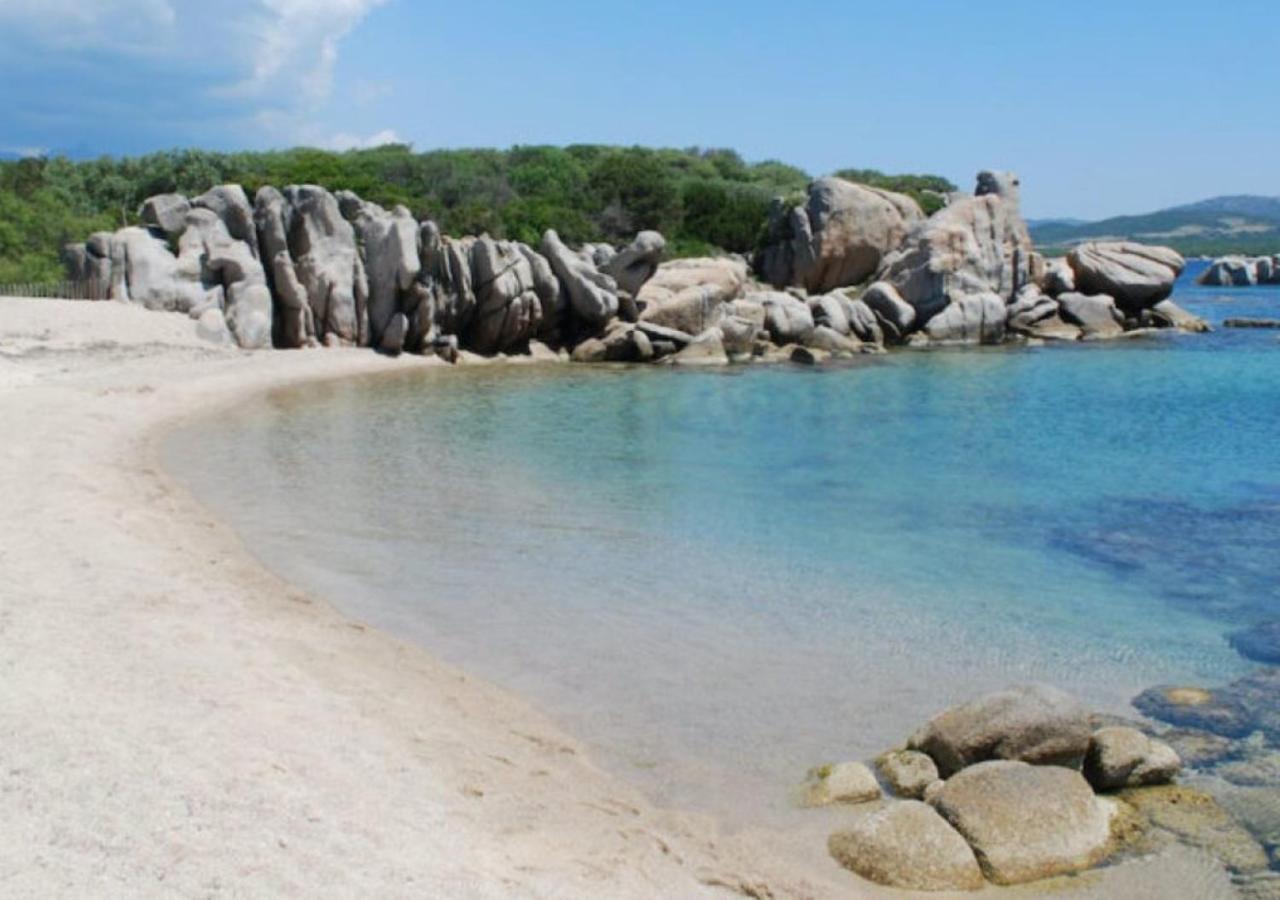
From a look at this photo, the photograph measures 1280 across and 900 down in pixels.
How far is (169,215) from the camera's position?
1385 inches

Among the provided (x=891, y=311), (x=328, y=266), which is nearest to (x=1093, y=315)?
(x=891, y=311)

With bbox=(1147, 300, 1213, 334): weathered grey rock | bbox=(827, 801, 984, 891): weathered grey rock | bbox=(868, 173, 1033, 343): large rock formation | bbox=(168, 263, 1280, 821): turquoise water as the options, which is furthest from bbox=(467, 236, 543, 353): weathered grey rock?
bbox=(827, 801, 984, 891): weathered grey rock

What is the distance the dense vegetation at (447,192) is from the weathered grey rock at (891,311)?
13.1 m

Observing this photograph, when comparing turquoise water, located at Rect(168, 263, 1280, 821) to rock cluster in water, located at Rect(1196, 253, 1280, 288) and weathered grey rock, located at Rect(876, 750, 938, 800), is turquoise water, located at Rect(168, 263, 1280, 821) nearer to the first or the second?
weathered grey rock, located at Rect(876, 750, 938, 800)

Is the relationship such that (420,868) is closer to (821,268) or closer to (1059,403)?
(1059,403)

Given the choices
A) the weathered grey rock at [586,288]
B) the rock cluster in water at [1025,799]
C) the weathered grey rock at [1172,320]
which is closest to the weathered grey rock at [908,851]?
the rock cluster in water at [1025,799]

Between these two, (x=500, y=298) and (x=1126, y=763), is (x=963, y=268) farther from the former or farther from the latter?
(x=1126, y=763)

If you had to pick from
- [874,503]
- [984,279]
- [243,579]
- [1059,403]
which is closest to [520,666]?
[243,579]

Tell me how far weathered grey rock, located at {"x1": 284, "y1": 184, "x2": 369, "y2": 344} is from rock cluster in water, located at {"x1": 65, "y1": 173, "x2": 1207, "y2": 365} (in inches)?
1.8

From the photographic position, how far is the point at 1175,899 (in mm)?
6605

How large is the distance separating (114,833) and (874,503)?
13.3 meters

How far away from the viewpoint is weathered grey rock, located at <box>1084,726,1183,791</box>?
8.01 m

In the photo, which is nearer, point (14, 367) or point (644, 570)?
point (644, 570)

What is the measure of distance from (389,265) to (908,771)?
2990 cm
